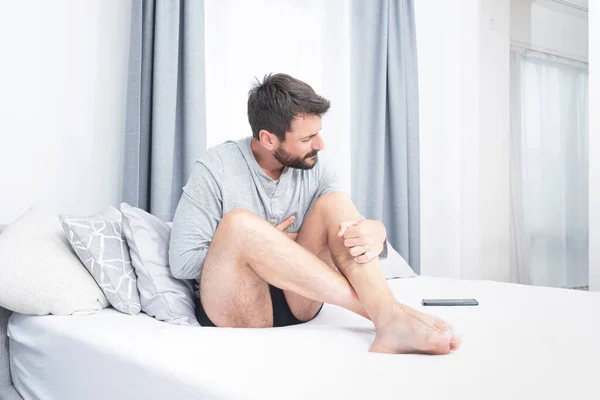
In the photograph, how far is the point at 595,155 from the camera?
266cm

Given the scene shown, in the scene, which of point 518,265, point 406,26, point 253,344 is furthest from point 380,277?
point 518,265

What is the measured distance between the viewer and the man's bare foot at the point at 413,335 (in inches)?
42.4

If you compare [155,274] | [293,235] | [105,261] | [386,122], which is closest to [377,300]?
[293,235]

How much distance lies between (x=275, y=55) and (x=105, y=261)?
1.67 metres

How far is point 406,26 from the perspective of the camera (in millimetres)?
3166

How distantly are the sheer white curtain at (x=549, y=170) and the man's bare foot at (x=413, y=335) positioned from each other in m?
2.65

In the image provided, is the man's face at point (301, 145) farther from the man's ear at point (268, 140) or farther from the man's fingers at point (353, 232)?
the man's fingers at point (353, 232)

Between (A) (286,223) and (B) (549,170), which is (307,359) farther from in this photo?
(B) (549,170)

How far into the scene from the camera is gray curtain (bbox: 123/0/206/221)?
7.29 ft

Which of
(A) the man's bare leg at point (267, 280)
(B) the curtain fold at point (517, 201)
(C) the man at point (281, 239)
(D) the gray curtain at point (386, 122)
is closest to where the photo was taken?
(A) the man's bare leg at point (267, 280)

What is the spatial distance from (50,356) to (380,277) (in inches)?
33.7

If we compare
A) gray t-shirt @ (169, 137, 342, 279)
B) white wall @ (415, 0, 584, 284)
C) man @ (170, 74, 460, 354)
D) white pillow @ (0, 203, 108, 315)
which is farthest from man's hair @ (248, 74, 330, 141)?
white wall @ (415, 0, 584, 284)

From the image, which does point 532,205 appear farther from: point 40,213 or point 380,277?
point 40,213

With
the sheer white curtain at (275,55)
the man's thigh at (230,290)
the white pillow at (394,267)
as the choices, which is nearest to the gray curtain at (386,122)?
the sheer white curtain at (275,55)
